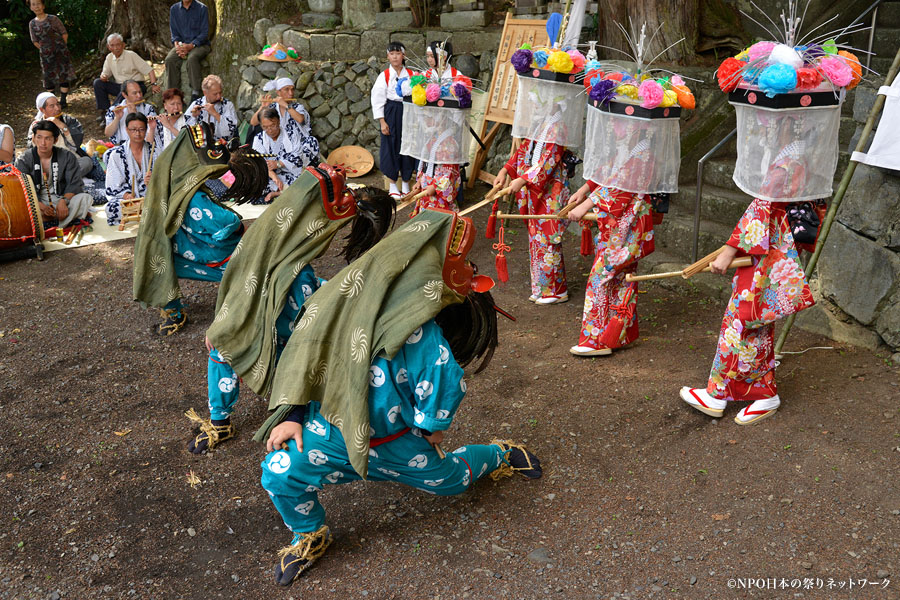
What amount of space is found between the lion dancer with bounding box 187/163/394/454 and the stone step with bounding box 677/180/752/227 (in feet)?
10.9

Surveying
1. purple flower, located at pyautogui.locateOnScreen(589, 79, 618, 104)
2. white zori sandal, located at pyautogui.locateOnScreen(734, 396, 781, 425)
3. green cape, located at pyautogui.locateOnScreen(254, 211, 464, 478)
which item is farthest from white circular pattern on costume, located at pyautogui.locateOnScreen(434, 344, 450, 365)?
purple flower, located at pyautogui.locateOnScreen(589, 79, 618, 104)

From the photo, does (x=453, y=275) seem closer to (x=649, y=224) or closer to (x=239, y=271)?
(x=239, y=271)

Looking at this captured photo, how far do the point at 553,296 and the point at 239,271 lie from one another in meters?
2.86

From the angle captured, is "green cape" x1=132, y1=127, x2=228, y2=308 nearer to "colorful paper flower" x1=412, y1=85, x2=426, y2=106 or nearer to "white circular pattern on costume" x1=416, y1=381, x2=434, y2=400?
"colorful paper flower" x1=412, y1=85, x2=426, y2=106

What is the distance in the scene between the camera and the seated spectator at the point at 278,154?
8.73m

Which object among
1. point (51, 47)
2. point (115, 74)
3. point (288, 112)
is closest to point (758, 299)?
point (288, 112)

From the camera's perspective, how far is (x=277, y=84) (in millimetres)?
9367

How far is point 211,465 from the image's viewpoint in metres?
4.10

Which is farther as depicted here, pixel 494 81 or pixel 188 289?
pixel 494 81

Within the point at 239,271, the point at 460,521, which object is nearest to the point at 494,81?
the point at 239,271

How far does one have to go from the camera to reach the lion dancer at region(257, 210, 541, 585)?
9.05 feet

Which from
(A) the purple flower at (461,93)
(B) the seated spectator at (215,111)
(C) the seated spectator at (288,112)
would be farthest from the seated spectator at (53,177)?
(A) the purple flower at (461,93)

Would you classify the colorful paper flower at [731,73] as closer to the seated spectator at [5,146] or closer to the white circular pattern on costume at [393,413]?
the white circular pattern on costume at [393,413]

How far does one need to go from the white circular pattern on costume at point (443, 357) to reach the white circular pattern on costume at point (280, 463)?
0.71 m
